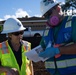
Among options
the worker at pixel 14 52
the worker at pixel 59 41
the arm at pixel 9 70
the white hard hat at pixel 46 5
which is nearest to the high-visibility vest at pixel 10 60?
the worker at pixel 14 52

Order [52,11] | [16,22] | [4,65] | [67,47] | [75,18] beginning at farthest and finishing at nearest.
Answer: [16,22] → [4,65] → [52,11] → [75,18] → [67,47]

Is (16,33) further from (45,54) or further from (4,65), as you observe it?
(45,54)

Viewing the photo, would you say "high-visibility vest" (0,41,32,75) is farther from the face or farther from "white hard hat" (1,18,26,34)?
"white hard hat" (1,18,26,34)

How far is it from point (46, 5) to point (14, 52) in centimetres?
103

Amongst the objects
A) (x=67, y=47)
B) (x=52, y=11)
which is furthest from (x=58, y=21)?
(x=67, y=47)

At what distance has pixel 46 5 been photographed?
379 cm

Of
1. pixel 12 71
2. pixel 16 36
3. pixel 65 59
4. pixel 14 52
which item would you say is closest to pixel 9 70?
pixel 12 71

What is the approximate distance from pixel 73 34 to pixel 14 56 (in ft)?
4.45

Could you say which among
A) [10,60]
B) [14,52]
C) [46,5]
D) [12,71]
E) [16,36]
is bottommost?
[12,71]

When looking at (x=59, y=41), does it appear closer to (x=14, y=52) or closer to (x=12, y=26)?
(x=14, y=52)

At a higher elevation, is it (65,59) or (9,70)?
(65,59)

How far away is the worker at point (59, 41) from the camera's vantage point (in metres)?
3.21

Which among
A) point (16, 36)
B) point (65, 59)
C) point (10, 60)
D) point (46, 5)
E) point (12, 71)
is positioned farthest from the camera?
point (16, 36)

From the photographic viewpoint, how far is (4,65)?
434 cm
